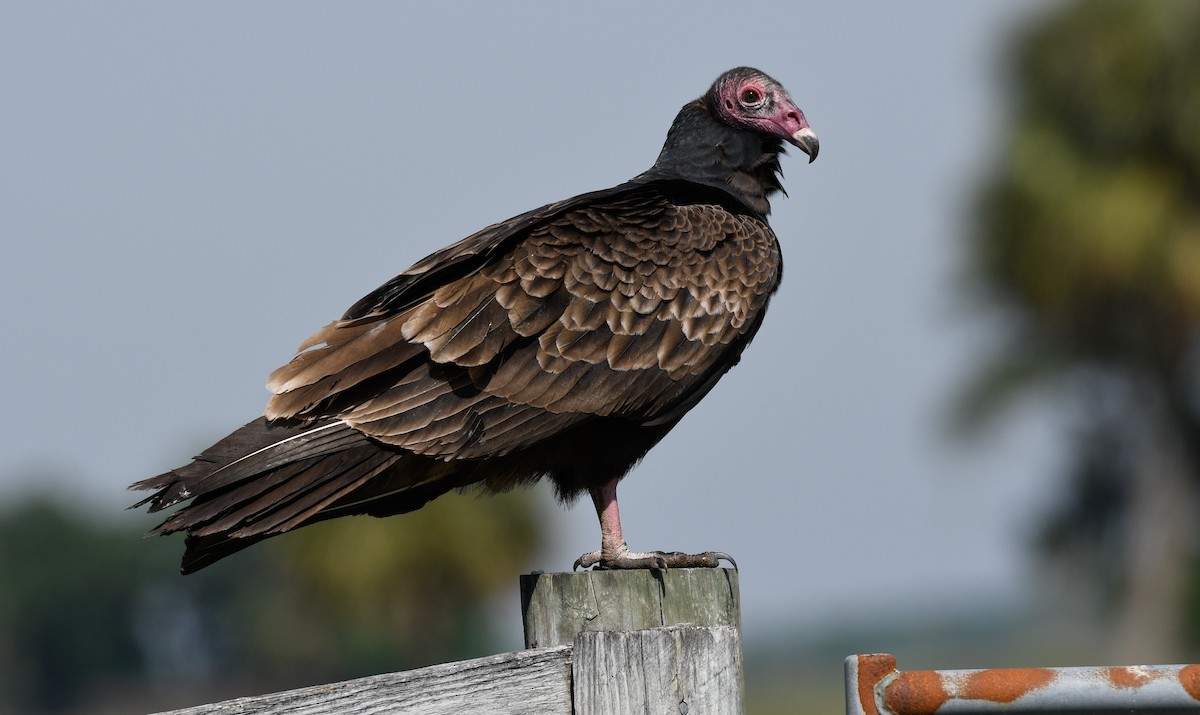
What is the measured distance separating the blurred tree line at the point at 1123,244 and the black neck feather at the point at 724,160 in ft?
51.9

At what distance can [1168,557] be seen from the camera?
21531 mm

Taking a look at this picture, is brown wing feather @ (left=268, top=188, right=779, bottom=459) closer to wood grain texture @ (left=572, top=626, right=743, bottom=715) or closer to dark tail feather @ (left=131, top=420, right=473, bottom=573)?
dark tail feather @ (left=131, top=420, right=473, bottom=573)

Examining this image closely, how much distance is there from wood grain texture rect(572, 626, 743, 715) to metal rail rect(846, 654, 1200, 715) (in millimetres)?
328

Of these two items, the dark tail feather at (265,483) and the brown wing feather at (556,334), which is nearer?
the dark tail feather at (265,483)

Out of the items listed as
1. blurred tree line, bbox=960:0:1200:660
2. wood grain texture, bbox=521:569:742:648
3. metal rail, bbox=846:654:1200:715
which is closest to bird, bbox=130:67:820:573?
wood grain texture, bbox=521:569:742:648

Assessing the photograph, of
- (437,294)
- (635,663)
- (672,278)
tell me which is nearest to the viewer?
(635,663)

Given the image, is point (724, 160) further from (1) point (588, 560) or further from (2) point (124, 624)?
(2) point (124, 624)

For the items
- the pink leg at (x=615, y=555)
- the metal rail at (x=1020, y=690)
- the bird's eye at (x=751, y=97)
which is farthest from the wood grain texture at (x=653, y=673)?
the bird's eye at (x=751, y=97)

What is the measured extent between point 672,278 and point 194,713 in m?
2.14

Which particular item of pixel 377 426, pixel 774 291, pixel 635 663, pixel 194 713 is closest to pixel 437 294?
pixel 377 426

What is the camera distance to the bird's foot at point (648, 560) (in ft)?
12.5

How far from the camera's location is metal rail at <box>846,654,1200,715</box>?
94.0 inches

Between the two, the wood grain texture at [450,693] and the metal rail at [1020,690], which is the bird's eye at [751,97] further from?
the metal rail at [1020,690]

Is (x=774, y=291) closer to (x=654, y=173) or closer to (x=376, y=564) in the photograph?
(x=654, y=173)
